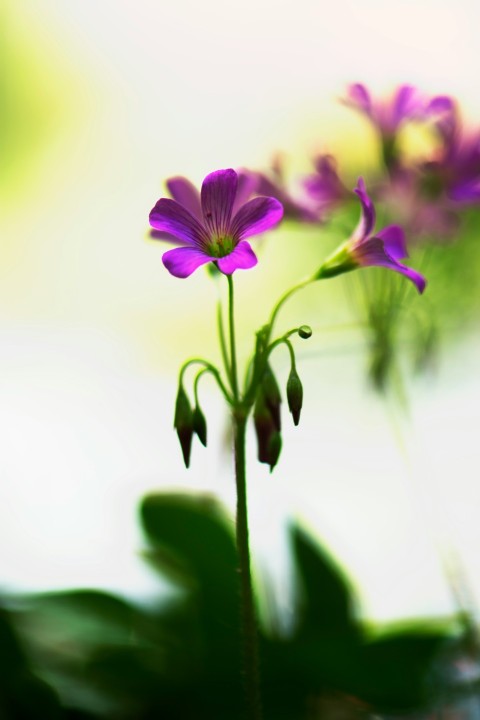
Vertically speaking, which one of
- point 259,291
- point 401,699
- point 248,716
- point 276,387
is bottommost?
point 401,699

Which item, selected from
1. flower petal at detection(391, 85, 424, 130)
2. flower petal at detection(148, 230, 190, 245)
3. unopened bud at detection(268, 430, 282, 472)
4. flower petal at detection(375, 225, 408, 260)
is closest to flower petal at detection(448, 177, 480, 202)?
flower petal at detection(391, 85, 424, 130)

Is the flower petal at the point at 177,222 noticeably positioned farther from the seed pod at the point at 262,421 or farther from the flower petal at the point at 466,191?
the flower petal at the point at 466,191

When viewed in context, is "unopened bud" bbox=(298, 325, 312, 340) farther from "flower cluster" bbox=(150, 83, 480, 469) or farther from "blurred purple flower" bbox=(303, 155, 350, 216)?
"blurred purple flower" bbox=(303, 155, 350, 216)

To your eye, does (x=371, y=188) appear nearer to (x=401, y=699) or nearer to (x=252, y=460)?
(x=401, y=699)

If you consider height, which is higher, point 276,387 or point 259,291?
point 259,291

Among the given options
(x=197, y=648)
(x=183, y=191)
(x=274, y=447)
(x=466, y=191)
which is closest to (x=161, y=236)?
(x=183, y=191)

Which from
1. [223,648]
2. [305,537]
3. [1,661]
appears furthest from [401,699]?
[1,661]

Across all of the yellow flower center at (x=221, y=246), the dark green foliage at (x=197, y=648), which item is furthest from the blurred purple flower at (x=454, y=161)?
the dark green foliage at (x=197, y=648)
